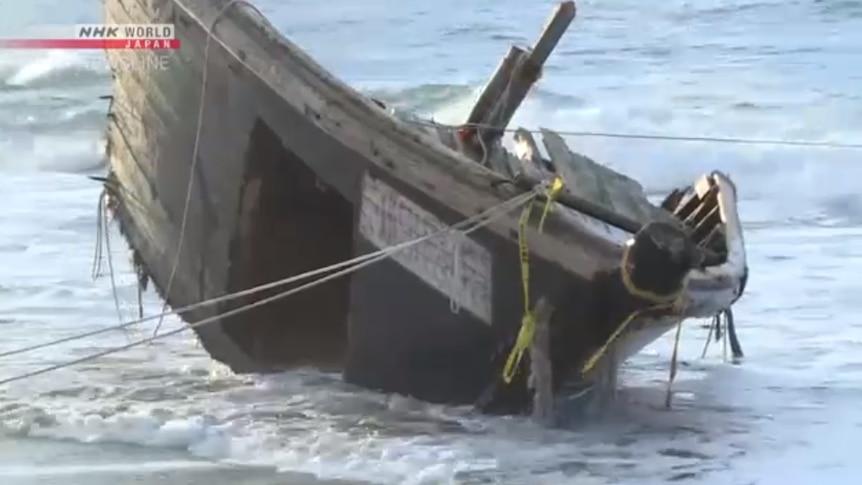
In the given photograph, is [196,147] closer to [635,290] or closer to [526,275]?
[526,275]

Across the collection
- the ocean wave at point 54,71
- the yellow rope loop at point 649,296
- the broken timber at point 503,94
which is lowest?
the yellow rope loop at point 649,296

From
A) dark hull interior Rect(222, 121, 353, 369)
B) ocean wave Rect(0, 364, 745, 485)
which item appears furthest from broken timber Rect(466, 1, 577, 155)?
ocean wave Rect(0, 364, 745, 485)

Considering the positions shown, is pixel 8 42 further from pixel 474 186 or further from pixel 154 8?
pixel 474 186

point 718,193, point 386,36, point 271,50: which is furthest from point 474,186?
point 386,36

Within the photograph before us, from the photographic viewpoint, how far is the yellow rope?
208 inches

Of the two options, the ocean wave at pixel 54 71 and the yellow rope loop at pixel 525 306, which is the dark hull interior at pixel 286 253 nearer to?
the yellow rope loop at pixel 525 306

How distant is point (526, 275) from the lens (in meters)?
5.31

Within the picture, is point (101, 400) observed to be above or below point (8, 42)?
below

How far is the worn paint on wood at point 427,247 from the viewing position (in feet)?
18.0

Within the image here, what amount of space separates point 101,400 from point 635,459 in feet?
7.02

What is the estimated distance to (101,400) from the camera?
6.61 metres

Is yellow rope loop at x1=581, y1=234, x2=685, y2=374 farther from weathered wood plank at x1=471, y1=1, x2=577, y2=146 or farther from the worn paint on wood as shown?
weathered wood plank at x1=471, y1=1, x2=577, y2=146

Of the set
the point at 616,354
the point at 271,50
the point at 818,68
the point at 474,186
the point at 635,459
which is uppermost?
the point at 818,68

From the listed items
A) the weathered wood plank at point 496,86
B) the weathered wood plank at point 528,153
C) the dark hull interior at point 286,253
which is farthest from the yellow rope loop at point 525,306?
the weathered wood plank at point 496,86
